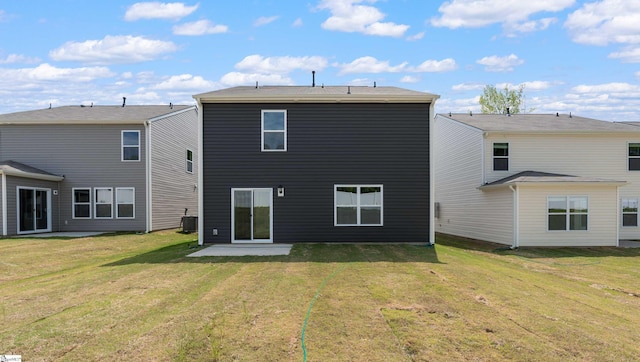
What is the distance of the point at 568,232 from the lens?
15.7 m

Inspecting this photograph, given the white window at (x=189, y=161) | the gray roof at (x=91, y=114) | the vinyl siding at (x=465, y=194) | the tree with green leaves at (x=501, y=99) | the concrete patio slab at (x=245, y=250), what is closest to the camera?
the concrete patio slab at (x=245, y=250)

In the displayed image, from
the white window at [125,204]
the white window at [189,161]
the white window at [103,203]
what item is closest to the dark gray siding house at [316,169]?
the white window at [125,204]

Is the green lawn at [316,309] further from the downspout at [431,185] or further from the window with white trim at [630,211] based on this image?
the window with white trim at [630,211]

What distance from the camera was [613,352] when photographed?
503 cm

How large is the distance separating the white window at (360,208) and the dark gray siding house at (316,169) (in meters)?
0.03

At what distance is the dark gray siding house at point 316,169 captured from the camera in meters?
14.4

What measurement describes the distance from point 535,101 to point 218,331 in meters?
43.2

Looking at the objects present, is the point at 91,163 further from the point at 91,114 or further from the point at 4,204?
the point at 4,204

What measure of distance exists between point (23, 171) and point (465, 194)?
18.8m

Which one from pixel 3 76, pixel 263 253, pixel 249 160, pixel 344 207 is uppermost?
pixel 3 76

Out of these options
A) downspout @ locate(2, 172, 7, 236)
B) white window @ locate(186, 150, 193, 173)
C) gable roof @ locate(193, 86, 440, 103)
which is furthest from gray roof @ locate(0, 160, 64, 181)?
gable roof @ locate(193, 86, 440, 103)

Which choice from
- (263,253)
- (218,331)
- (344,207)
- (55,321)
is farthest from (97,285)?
(344,207)

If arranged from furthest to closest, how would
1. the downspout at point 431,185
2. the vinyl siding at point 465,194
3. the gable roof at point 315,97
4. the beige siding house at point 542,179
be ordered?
the vinyl siding at point 465,194
the beige siding house at point 542,179
the downspout at point 431,185
the gable roof at point 315,97

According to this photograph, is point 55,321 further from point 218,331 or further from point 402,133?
point 402,133
